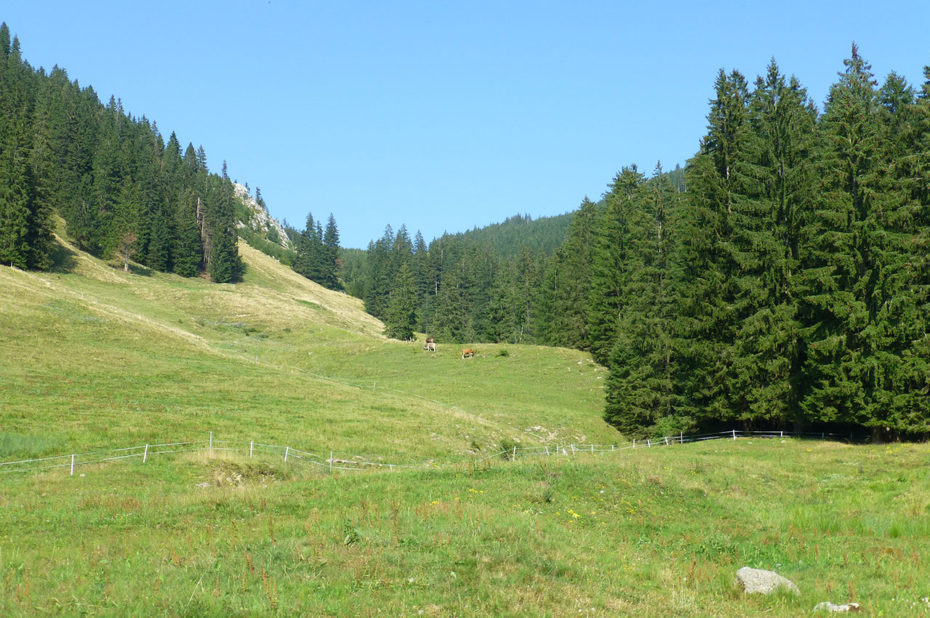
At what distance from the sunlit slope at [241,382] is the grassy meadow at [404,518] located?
326 millimetres

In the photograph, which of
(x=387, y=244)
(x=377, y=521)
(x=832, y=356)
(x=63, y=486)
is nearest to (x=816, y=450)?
(x=832, y=356)

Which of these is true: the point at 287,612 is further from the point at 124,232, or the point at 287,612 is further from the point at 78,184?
the point at 78,184

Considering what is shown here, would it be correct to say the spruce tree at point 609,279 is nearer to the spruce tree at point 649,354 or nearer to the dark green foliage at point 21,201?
the spruce tree at point 649,354

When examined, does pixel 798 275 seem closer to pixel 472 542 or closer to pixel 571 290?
pixel 472 542

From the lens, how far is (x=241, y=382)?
48.9m

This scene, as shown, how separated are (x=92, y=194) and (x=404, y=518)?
117 metres

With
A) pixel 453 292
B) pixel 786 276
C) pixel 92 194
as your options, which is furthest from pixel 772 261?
pixel 92 194

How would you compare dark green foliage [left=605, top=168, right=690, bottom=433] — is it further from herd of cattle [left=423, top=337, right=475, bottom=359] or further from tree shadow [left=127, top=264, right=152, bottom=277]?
tree shadow [left=127, top=264, right=152, bottom=277]

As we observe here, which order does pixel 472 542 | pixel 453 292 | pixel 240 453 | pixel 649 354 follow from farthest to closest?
pixel 453 292 < pixel 649 354 < pixel 240 453 < pixel 472 542

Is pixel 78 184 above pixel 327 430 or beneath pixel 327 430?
above

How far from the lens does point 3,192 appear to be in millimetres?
78938

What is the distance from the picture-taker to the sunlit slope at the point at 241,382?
111ft

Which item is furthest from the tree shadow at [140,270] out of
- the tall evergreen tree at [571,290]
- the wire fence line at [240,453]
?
the wire fence line at [240,453]

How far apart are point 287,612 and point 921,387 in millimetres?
35291
